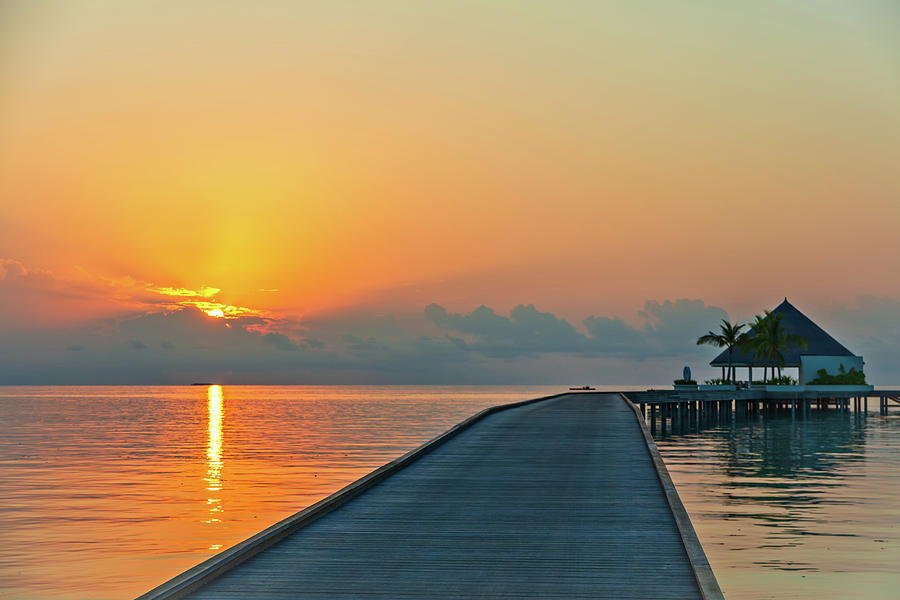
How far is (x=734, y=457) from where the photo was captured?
1375 inches

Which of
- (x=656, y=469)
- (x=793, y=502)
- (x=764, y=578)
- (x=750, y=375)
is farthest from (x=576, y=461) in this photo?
(x=750, y=375)

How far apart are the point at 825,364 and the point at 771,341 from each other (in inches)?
161

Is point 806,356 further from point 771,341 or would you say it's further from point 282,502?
point 282,502

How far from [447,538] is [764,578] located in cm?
561

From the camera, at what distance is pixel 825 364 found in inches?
2653

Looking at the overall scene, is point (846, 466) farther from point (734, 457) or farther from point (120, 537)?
point (120, 537)

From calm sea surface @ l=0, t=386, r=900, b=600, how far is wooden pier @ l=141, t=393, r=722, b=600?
2342 mm

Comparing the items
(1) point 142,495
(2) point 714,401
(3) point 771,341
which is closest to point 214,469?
(1) point 142,495

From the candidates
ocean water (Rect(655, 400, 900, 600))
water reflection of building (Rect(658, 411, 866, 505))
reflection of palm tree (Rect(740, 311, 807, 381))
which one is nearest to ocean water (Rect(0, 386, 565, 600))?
ocean water (Rect(655, 400, 900, 600))

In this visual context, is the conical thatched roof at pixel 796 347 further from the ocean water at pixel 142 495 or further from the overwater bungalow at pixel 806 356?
the ocean water at pixel 142 495

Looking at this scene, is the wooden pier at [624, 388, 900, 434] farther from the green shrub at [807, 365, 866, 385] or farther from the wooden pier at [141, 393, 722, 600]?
the wooden pier at [141, 393, 722, 600]

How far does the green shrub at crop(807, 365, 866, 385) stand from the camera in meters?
65.8

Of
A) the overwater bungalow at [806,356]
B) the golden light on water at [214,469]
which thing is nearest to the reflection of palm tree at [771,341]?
the overwater bungalow at [806,356]

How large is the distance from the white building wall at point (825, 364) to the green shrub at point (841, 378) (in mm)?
280
